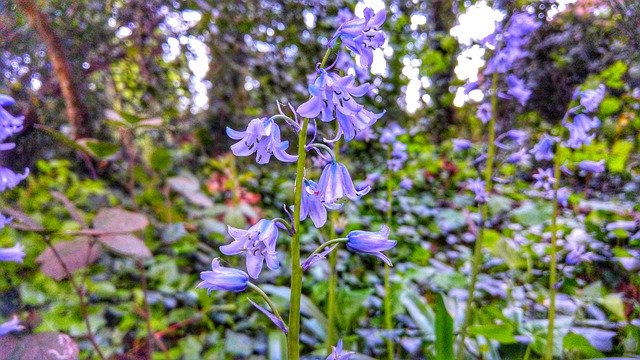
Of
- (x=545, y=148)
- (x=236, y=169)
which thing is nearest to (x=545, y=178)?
(x=545, y=148)

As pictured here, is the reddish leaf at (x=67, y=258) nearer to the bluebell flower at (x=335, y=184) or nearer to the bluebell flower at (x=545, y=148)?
the bluebell flower at (x=335, y=184)

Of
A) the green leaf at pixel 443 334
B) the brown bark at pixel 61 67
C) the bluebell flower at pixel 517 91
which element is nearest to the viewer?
the green leaf at pixel 443 334

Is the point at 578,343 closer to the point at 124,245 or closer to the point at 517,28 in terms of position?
the point at 517,28

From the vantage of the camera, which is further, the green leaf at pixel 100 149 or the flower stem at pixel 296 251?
the green leaf at pixel 100 149

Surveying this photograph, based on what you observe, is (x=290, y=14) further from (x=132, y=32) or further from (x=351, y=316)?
(x=351, y=316)

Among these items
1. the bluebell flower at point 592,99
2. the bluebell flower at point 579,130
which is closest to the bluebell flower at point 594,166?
the bluebell flower at point 579,130

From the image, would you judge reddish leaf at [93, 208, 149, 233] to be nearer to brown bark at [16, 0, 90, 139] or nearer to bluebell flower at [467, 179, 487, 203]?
bluebell flower at [467, 179, 487, 203]

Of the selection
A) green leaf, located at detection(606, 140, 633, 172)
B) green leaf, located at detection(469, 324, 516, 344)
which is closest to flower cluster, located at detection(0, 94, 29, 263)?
green leaf, located at detection(469, 324, 516, 344)
